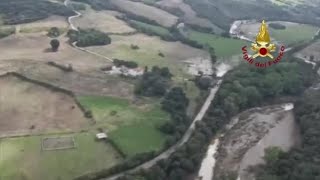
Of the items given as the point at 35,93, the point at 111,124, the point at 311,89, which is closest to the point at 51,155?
the point at 111,124

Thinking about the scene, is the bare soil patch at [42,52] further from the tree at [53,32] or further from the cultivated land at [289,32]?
the cultivated land at [289,32]

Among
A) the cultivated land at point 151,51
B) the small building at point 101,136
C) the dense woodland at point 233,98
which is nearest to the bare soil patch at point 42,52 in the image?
the cultivated land at point 151,51

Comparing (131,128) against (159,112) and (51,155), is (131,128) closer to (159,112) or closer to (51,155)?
(159,112)

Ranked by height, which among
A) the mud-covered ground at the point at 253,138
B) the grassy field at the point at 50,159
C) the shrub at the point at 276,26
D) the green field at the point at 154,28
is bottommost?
the mud-covered ground at the point at 253,138

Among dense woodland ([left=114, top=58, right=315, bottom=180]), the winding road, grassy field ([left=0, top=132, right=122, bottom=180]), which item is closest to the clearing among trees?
grassy field ([left=0, top=132, right=122, bottom=180])

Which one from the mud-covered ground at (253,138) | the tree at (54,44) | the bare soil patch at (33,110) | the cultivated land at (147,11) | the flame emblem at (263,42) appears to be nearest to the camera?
the flame emblem at (263,42)
